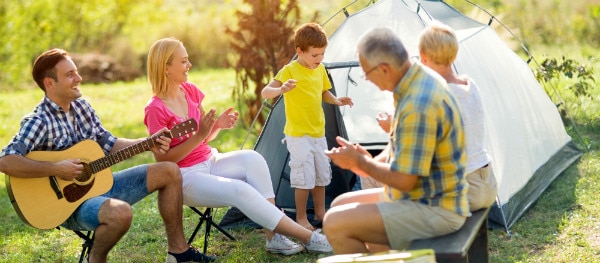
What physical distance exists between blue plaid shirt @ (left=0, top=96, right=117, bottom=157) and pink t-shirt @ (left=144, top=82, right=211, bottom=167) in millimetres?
297

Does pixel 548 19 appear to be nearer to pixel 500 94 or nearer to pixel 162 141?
pixel 500 94

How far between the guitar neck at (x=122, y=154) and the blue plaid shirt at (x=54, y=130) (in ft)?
0.64

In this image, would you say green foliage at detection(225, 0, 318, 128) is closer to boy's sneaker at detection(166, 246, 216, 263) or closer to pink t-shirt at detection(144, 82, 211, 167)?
pink t-shirt at detection(144, 82, 211, 167)

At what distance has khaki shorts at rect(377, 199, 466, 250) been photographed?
11.1 feet

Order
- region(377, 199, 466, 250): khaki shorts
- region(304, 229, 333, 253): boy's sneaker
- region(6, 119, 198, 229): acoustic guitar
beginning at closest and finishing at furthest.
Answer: region(377, 199, 466, 250): khaki shorts < region(6, 119, 198, 229): acoustic guitar < region(304, 229, 333, 253): boy's sneaker

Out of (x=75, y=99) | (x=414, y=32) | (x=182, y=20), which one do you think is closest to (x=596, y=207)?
(x=414, y=32)

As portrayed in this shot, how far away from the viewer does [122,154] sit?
4.41 meters

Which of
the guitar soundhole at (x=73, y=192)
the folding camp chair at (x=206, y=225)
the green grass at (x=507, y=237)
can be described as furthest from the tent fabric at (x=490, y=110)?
the guitar soundhole at (x=73, y=192)

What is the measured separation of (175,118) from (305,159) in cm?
94

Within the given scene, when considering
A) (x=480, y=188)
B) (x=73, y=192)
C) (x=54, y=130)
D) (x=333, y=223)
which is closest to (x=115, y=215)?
(x=73, y=192)

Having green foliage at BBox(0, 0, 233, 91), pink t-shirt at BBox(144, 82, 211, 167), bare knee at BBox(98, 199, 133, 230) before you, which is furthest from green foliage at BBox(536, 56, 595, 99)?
green foliage at BBox(0, 0, 233, 91)

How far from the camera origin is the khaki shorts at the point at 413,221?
3.40 m

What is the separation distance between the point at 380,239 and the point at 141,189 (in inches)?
60.8

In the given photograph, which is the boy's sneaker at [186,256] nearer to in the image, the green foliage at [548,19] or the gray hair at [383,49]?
the gray hair at [383,49]
